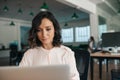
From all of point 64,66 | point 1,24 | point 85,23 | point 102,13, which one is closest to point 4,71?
point 64,66

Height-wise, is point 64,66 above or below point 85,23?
below

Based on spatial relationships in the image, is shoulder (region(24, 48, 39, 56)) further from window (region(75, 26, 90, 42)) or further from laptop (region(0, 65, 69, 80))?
window (region(75, 26, 90, 42))

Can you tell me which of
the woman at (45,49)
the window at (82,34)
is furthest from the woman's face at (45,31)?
the window at (82,34)

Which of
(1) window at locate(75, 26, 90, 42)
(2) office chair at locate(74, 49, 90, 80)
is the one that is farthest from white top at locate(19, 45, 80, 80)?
(1) window at locate(75, 26, 90, 42)

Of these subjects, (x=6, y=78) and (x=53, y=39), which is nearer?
(x=6, y=78)

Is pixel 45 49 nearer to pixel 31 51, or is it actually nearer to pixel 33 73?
pixel 31 51

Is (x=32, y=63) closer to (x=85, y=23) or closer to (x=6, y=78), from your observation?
(x=6, y=78)

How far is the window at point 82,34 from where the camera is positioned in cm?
1091

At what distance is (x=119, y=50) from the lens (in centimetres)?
321

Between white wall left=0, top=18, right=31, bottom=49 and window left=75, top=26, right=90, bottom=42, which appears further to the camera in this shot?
window left=75, top=26, right=90, bottom=42

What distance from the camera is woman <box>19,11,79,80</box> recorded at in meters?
1.07

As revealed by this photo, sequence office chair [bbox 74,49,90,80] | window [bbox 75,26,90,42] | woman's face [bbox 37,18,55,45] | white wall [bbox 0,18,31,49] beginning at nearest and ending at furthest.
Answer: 1. woman's face [bbox 37,18,55,45]
2. office chair [bbox 74,49,90,80]
3. white wall [bbox 0,18,31,49]
4. window [bbox 75,26,90,42]

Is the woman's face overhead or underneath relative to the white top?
overhead

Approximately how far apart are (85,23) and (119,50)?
7884 millimetres
